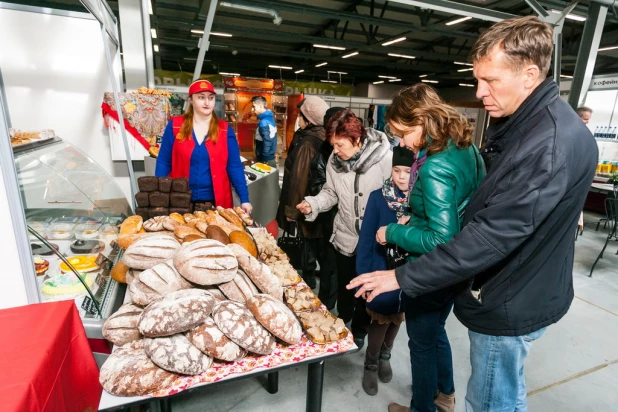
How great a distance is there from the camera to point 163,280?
4.19ft

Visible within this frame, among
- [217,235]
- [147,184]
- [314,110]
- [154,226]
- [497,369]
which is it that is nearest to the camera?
[497,369]

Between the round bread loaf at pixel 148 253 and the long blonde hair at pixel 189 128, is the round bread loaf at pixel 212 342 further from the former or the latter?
the long blonde hair at pixel 189 128

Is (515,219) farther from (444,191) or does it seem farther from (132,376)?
(132,376)

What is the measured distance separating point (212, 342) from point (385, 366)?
167 centimetres

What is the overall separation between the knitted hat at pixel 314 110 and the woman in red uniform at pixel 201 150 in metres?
0.78

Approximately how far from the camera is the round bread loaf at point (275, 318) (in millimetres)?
1201

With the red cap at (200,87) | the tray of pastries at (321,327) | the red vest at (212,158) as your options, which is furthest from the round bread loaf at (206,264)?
the red cap at (200,87)

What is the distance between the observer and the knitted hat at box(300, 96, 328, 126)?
3.14m

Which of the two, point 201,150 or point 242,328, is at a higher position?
point 201,150

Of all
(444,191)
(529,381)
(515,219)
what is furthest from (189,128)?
(529,381)

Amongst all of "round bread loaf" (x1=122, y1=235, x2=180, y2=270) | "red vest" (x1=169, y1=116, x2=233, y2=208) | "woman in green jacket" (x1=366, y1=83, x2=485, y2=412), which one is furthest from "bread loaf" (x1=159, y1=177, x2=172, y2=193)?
"woman in green jacket" (x1=366, y1=83, x2=485, y2=412)

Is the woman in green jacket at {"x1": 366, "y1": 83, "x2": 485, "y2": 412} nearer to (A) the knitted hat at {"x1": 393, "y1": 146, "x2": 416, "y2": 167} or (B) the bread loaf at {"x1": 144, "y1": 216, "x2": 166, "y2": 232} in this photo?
(A) the knitted hat at {"x1": 393, "y1": 146, "x2": 416, "y2": 167}

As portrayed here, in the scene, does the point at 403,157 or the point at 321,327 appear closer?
the point at 321,327

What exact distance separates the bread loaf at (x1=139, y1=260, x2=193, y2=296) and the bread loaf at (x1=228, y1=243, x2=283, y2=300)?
218 millimetres
